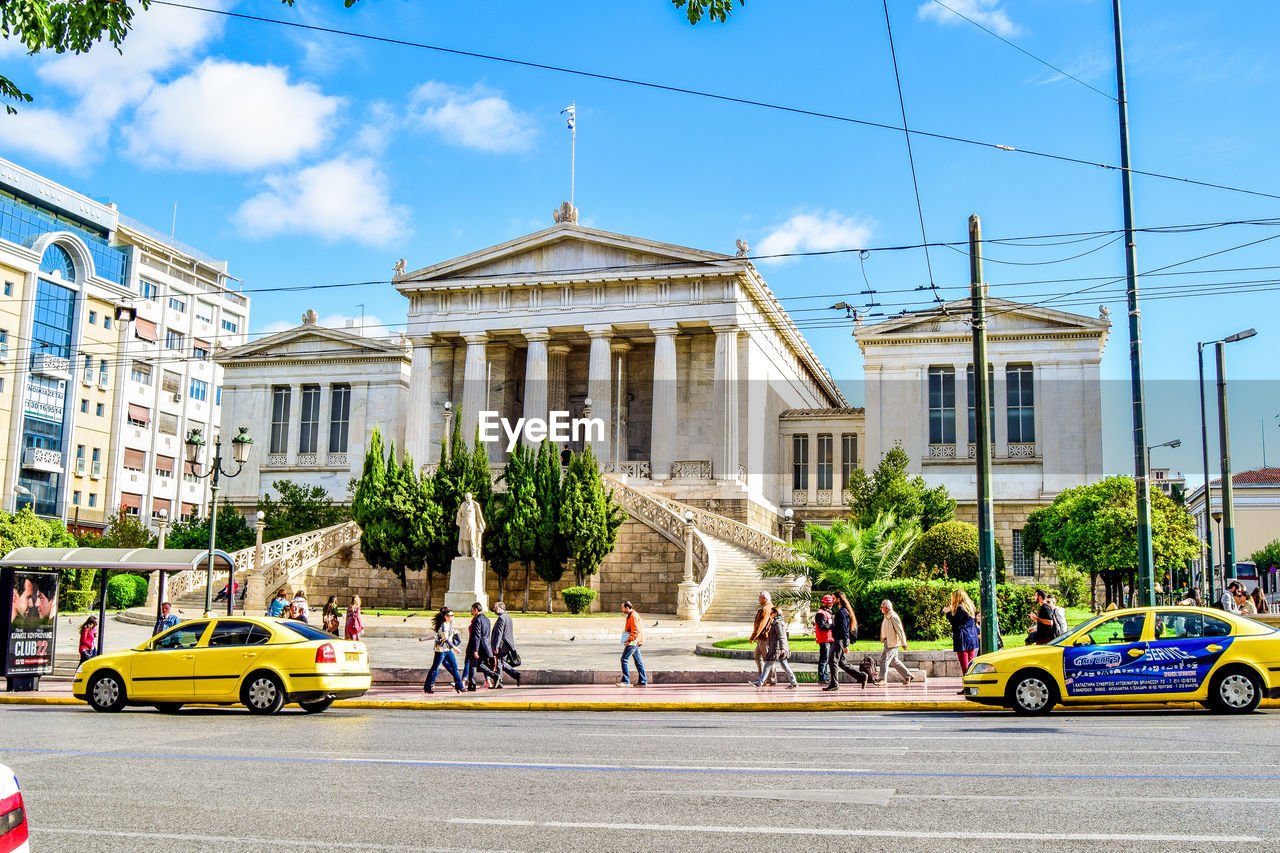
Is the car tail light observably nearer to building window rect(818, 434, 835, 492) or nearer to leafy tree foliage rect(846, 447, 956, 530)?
leafy tree foliage rect(846, 447, 956, 530)

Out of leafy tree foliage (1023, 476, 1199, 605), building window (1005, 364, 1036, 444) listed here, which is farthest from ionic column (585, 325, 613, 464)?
leafy tree foliage (1023, 476, 1199, 605)

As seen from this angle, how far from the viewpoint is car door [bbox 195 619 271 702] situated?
1641cm

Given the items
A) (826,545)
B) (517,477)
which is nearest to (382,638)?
(517,477)

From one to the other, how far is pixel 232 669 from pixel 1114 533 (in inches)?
1080

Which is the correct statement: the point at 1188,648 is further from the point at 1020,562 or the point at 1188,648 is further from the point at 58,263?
the point at 58,263

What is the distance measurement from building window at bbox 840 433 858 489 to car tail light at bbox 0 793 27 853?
52296mm

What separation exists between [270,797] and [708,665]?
15.0 meters

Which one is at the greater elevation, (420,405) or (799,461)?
(420,405)

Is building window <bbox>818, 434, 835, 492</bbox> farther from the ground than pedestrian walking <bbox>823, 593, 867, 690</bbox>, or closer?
farther from the ground

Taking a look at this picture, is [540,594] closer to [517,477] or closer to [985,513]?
[517,477]

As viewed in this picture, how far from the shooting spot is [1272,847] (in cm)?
→ 633

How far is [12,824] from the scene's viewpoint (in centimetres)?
425

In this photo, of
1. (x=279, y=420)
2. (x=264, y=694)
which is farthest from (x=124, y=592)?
(x=264, y=694)

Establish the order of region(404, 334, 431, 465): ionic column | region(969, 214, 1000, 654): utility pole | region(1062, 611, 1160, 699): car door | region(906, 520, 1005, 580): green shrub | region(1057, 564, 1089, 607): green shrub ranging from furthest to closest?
region(404, 334, 431, 465): ionic column, region(1057, 564, 1089, 607): green shrub, region(906, 520, 1005, 580): green shrub, region(969, 214, 1000, 654): utility pole, region(1062, 611, 1160, 699): car door
